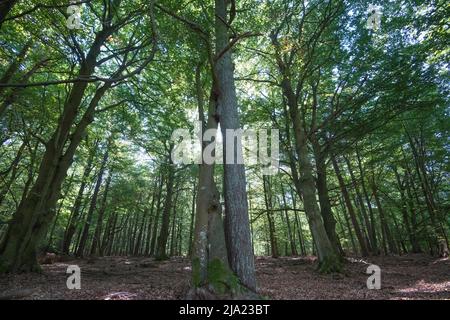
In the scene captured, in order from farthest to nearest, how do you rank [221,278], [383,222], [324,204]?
[383,222]
[324,204]
[221,278]

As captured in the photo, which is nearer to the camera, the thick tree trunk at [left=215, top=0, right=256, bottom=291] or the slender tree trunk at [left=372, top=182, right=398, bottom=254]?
the thick tree trunk at [left=215, top=0, right=256, bottom=291]

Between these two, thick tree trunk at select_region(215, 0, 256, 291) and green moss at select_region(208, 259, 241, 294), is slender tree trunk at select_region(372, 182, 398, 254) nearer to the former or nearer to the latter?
thick tree trunk at select_region(215, 0, 256, 291)

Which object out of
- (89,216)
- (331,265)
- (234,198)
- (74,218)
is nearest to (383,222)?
(331,265)

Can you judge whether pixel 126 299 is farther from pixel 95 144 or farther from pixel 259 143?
pixel 95 144

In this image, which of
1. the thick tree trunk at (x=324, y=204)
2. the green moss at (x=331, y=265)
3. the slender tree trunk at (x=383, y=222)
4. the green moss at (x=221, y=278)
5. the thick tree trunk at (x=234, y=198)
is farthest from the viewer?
the slender tree trunk at (x=383, y=222)

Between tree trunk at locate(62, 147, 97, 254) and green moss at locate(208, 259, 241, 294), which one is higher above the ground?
tree trunk at locate(62, 147, 97, 254)

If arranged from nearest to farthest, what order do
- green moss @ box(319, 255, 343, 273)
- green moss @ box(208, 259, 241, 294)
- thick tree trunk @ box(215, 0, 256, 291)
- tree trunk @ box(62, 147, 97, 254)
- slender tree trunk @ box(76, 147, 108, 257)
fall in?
green moss @ box(208, 259, 241, 294) → thick tree trunk @ box(215, 0, 256, 291) → green moss @ box(319, 255, 343, 273) → tree trunk @ box(62, 147, 97, 254) → slender tree trunk @ box(76, 147, 108, 257)

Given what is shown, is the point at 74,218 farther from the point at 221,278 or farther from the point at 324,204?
the point at 221,278

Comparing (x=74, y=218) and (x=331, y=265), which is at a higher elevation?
(x=74, y=218)

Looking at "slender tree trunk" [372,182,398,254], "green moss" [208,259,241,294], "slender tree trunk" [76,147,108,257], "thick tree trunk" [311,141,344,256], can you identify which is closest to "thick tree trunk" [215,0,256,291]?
"green moss" [208,259,241,294]

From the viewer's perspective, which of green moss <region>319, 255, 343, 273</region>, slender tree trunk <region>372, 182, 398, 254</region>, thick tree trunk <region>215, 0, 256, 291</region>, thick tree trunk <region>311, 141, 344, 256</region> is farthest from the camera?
slender tree trunk <region>372, 182, 398, 254</region>

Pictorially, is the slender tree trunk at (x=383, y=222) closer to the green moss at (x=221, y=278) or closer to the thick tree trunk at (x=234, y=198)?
the thick tree trunk at (x=234, y=198)

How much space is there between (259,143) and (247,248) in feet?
39.3

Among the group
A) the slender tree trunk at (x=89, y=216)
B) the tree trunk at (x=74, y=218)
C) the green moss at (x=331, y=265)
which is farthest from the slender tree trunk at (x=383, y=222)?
the slender tree trunk at (x=89, y=216)
